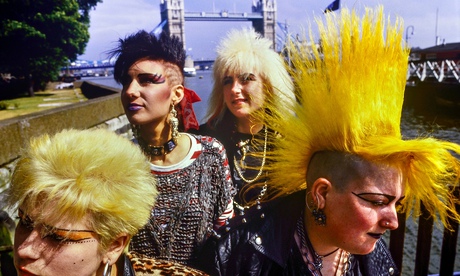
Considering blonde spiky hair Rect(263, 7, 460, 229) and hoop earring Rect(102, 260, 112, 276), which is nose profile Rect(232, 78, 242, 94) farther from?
hoop earring Rect(102, 260, 112, 276)

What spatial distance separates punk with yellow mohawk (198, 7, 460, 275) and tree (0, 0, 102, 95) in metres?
16.9

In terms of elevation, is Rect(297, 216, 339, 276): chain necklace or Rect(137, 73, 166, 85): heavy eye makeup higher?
Rect(137, 73, 166, 85): heavy eye makeup

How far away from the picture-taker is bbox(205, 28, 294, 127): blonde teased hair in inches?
108

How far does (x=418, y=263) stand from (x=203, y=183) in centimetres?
229

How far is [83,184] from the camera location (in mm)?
1367

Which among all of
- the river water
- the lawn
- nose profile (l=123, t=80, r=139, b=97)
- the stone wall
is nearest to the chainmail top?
nose profile (l=123, t=80, r=139, b=97)

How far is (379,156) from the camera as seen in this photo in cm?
162

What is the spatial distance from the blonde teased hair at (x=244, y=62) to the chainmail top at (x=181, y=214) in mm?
823

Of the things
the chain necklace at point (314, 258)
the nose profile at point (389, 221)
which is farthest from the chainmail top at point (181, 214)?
the nose profile at point (389, 221)

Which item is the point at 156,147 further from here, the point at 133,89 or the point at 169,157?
the point at 133,89

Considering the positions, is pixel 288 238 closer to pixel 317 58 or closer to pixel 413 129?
pixel 317 58

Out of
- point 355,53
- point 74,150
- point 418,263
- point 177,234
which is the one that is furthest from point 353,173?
point 418,263

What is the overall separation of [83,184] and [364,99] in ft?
3.86

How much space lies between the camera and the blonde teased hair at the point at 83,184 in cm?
137
